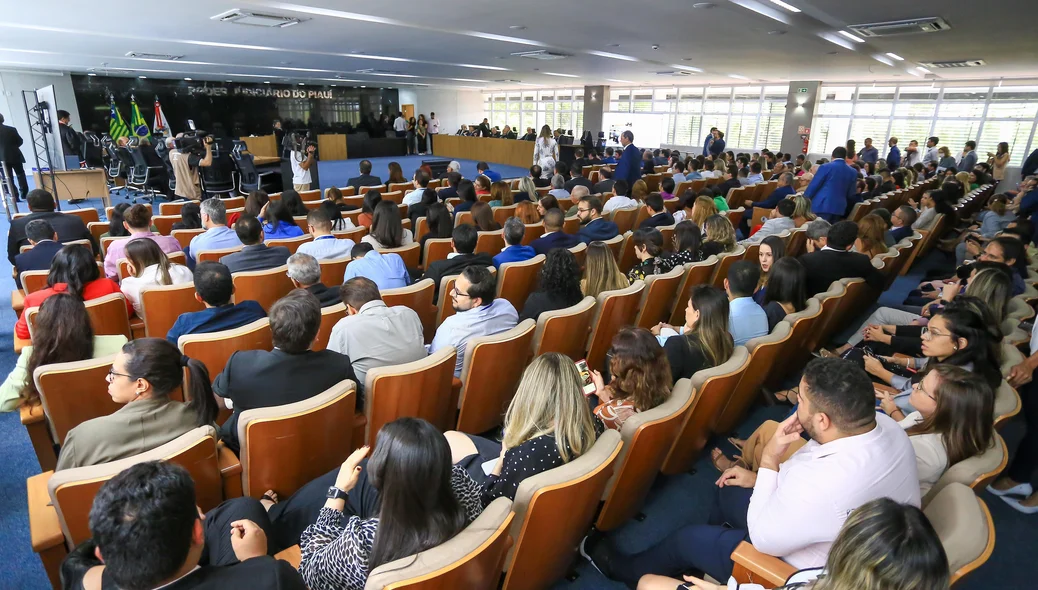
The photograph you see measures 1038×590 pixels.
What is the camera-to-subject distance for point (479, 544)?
4.11 feet

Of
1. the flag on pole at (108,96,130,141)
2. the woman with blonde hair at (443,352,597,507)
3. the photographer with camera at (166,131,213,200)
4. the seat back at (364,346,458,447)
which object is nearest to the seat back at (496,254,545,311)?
the seat back at (364,346,458,447)

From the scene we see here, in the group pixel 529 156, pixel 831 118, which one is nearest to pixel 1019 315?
pixel 529 156

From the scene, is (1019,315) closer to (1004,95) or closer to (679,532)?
(679,532)

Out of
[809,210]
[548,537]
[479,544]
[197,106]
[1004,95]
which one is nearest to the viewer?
[479,544]

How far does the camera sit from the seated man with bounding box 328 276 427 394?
8.60ft

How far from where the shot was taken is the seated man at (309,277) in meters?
3.23

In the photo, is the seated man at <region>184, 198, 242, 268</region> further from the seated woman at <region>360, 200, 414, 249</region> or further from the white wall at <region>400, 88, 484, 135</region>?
the white wall at <region>400, 88, 484, 135</region>

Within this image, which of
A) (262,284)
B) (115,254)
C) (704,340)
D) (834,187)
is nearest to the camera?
(704,340)

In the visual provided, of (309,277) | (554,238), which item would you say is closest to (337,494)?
(309,277)

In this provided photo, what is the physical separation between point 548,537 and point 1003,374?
8.36ft

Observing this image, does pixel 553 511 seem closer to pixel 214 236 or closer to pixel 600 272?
pixel 600 272

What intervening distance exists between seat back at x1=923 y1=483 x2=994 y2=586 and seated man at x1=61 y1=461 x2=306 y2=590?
1636mm

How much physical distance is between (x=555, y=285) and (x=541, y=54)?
9165 mm

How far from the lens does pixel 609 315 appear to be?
3.41 metres
